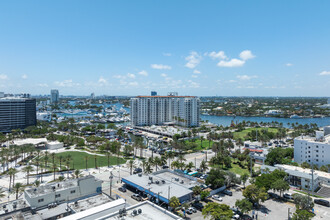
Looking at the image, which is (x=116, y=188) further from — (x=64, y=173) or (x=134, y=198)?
(x=64, y=173)

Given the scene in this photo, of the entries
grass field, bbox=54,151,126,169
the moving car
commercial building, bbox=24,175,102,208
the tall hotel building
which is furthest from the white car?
the tall hotel building

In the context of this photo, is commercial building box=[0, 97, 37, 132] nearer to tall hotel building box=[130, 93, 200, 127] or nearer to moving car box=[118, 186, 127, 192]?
tall hotel building box=[130, 93, 200, 127]

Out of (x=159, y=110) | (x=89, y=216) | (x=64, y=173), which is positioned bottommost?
(x=64, y=173)

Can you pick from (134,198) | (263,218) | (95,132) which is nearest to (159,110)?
(95,132)

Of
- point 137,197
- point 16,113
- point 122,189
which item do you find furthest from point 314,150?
point 16,113

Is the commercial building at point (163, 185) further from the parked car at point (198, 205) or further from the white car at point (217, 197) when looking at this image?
the white car at point (217, 197)

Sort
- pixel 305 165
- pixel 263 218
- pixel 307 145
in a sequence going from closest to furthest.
A: pixel 263 218 → pixel 305 165 → pixel 307 145

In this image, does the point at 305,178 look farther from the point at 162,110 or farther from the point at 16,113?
the point at 16,113
